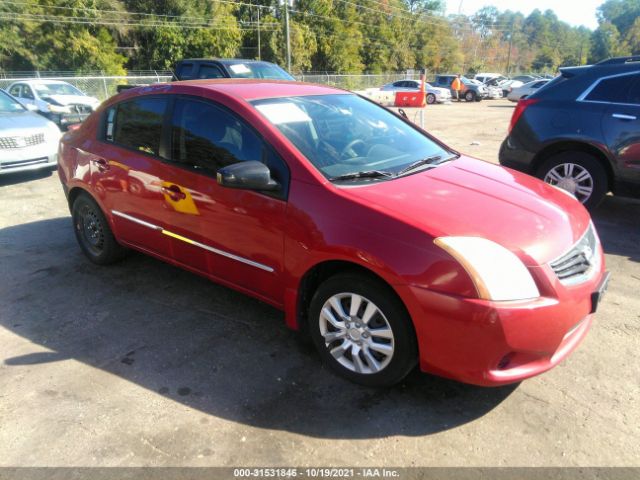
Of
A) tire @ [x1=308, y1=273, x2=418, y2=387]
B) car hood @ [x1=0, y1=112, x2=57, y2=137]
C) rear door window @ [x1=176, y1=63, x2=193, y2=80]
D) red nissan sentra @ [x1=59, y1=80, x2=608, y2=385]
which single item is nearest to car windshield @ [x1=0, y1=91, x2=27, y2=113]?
car hood @ [x1=0, y1=112, x2=57, y2=137]

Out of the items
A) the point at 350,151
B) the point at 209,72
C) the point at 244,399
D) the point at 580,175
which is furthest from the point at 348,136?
the point at 209,72

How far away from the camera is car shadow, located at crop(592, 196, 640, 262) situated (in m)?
4.82

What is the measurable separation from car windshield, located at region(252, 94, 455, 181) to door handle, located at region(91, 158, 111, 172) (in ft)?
5.40

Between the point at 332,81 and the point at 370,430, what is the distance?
36490mm

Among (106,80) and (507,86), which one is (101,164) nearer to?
(106,80)

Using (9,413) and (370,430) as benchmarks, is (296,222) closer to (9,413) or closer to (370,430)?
(370,430)

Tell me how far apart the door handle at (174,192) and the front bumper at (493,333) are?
1.88 meters

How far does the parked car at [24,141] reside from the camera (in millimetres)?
7652

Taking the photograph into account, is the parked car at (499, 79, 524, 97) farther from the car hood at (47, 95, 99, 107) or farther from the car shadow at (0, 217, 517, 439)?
the car shadow at (0, 217, 517, 439)

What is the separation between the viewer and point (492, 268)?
2.29 meters

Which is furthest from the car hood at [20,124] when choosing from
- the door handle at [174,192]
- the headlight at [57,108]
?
the door handle at [174,192]

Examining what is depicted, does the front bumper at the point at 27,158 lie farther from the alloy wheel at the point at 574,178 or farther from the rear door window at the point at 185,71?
the alloy wheel at the point at 574,178

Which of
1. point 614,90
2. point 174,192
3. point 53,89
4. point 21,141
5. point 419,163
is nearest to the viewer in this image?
point 419,163

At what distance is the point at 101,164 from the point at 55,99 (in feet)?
37.9
